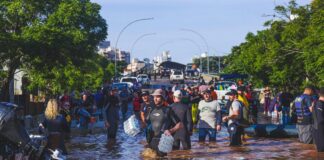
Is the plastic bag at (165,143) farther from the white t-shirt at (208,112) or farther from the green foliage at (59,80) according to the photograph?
the green foliage at (59,80)

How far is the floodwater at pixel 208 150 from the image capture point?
16.7 meters

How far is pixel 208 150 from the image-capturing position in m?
18.1

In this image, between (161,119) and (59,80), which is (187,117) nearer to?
(161,119)

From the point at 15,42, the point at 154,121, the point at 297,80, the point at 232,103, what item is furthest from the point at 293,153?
the point at 297,80

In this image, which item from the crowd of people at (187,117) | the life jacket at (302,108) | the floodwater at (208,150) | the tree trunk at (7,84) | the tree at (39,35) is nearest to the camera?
the crowd of people at (187,117)

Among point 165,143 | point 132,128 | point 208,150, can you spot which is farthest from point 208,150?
point 165,143

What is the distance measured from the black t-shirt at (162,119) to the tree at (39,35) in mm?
18344

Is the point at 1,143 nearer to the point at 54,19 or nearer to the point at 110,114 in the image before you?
the point at 110,114

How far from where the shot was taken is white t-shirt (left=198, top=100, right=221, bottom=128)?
59.5 ft

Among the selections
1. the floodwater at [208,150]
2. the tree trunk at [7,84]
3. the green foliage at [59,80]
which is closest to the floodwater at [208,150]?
the floodwater at [208,150]

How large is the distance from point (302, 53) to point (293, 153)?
68.0ft

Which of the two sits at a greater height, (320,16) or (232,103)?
(320,16)

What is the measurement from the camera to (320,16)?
3431cm

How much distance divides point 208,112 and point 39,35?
15870 mm
